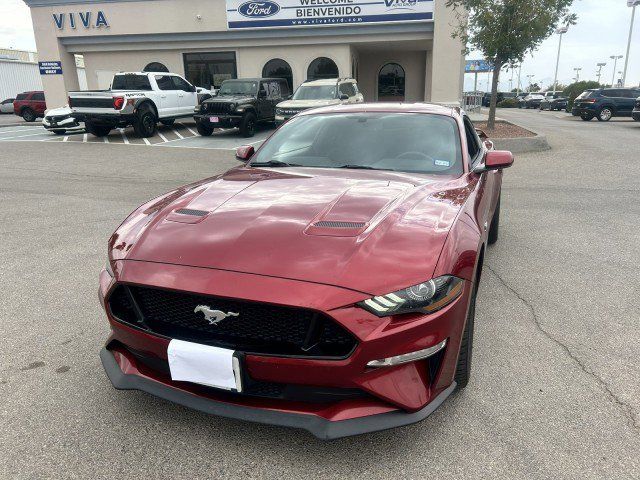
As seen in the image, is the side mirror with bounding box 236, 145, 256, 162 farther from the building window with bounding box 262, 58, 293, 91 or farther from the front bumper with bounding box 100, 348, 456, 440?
the building window with bounding box 262, 58, 293, 91

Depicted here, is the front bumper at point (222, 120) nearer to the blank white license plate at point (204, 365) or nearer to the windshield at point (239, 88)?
the windshield at point (239, 88)

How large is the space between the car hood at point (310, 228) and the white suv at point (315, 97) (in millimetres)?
12077

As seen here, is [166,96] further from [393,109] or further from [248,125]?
[393,109]

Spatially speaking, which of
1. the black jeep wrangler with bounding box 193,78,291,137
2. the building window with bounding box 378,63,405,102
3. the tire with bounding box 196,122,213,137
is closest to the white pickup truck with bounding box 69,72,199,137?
the black jeep wrangler with bounding box 193,78,291,137

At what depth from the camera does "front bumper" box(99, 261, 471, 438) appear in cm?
201

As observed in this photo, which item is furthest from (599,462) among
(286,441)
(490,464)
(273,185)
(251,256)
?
(273,185)

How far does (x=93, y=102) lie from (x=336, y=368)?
15.1 meters

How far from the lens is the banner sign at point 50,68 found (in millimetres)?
23281

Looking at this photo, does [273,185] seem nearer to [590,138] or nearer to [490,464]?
[490,464]

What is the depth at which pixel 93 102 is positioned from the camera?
14.7 metres

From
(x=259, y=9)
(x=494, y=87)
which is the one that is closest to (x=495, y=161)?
(x=494, y=87)

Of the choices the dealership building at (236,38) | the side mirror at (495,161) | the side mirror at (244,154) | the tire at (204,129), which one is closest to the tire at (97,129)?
the tire at (204,129)

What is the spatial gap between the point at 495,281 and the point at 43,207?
21.4ft

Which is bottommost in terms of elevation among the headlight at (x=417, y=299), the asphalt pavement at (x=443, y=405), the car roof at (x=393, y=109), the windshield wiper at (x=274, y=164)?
→ the asphalt pavement at (x=443, y=405)
